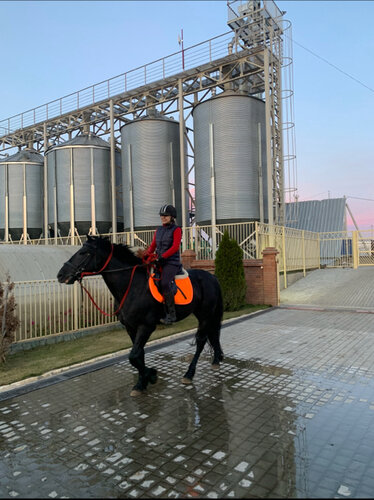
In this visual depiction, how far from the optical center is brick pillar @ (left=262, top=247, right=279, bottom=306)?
14.2 m

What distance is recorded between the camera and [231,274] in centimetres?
1362

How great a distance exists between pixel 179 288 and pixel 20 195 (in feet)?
96.5

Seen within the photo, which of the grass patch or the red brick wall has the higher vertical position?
the red brick wall

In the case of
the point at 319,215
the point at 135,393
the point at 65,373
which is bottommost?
the point at 65,373

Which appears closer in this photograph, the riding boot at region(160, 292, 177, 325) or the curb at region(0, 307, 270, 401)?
the riding boot at region(160, 292, 177, 325)

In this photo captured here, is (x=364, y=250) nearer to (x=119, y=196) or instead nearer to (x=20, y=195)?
(x=119, y=196)

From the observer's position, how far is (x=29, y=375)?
20.0 ft

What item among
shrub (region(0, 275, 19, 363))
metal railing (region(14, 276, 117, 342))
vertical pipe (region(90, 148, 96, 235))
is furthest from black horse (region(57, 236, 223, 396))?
vertical pipe (region(90, 148, 96, 235))

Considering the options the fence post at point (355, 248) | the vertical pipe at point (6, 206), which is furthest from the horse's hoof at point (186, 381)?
the vertical pipe at point (6, 206)

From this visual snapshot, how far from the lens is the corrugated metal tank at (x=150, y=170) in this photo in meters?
22.7

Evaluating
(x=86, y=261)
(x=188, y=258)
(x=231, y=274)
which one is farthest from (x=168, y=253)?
(x=188, y=258)

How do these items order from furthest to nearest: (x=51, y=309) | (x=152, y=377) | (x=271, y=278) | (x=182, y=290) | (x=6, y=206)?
1. (x=6, y=206)
2. (x=271, y=278)
3. (x=51, y=309)
4. (x=182, y=290)
5. (x=152, y=377)

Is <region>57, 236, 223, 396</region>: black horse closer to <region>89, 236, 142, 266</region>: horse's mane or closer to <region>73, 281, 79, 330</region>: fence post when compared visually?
<region>89, 236, 142, 266</region>: horse's mane

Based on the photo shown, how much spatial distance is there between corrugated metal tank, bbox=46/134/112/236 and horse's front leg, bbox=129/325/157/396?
21.8 metres
